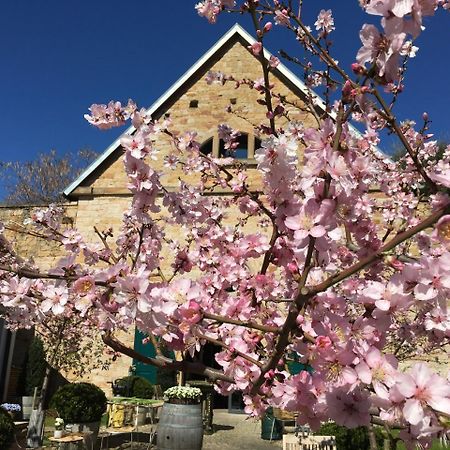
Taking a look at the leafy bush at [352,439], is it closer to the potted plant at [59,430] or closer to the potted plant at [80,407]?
the potted plant at [59,430]

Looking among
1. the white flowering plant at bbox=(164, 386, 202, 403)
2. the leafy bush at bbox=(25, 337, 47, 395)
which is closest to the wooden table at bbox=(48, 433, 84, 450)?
the white flowering plant at bbox=(164, 386, 202, 403)

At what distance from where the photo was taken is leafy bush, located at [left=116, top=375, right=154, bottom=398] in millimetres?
11734

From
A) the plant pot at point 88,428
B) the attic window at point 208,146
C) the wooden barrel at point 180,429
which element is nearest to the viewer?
the wooden barrel at point 180,429

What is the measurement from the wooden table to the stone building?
6848 millimetres

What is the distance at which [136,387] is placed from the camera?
39.0 ft

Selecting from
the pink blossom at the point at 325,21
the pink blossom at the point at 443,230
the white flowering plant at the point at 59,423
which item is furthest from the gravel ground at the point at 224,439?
Answer: the pink blossom at the point at 443,230

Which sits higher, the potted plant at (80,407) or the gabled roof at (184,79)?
the gabled roof at (184,79)

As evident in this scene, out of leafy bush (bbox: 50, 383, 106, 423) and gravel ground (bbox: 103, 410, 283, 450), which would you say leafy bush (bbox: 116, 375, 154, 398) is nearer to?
gravel ground (bbox: 103, 410, 283, 450)

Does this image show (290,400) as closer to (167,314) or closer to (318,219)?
(167,314)

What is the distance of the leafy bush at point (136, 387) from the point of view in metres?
11.7

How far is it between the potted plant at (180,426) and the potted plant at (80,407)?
A: 75.7 inches

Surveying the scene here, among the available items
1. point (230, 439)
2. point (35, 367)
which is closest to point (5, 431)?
point (230, 439)

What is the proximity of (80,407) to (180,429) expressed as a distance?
103 inches

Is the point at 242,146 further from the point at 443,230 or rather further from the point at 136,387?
the point at 443,230
